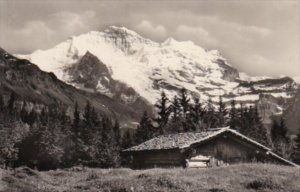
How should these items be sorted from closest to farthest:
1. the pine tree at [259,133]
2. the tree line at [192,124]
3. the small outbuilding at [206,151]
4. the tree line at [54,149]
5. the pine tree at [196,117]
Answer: the small outbuilding at [206,151] → the tree line at [54,149] → the pine tree at [259,133] → the tree line at [192,124] → the pine tree at [196,117]

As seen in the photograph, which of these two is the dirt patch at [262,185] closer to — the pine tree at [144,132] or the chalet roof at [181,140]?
the chalet roof at [181,140]

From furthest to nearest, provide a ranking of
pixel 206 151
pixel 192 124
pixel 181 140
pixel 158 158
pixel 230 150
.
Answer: pixel 192 124
pixel 158 158
pixel 181 140
pixel 230 150
pixel 206 151

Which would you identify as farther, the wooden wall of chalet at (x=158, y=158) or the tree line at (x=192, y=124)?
the tree line at (x=192, y=124)

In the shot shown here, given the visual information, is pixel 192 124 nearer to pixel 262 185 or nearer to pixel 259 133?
pixel 259 133

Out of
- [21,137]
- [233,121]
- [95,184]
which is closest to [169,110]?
[233,121]

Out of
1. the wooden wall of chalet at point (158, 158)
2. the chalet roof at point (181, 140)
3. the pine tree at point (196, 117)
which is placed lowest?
the wooden wall of chalet at point (158, 158)

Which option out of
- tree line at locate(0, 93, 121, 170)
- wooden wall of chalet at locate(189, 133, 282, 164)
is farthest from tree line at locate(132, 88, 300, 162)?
wooden wall of chalet at locate(189, 133, 282, 164)

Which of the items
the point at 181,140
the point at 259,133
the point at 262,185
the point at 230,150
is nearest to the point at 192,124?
the point at 259,133

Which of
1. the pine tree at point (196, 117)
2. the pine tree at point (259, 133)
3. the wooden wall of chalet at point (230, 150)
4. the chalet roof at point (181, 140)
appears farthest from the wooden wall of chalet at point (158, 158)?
the pine tree at point (196, 117)
